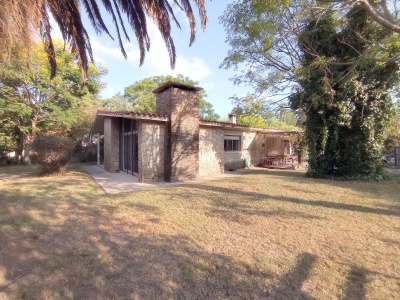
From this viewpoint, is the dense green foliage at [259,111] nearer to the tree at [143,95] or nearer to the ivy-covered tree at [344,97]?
the ivy-covered tree at [344,97]

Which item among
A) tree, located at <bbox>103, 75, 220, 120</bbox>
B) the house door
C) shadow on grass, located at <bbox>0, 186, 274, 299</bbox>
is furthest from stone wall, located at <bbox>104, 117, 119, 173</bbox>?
tree, located at <bbox>103, 75, 220, 120</bbox>

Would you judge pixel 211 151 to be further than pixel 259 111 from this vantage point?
Yes

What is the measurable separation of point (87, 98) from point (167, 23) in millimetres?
18641

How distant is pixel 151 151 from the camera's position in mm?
9844

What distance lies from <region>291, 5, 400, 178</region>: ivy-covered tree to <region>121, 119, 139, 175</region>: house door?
869cm

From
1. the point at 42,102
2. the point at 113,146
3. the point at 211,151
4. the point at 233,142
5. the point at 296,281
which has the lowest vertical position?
the point at 296,281

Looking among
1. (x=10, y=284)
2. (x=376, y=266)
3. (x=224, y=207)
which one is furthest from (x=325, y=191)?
(x=10, y=284)

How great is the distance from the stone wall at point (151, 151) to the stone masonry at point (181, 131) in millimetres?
284

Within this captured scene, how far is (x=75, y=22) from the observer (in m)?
3.72

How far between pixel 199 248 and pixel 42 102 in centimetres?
1960

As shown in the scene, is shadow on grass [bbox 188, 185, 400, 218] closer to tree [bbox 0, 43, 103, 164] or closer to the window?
the window

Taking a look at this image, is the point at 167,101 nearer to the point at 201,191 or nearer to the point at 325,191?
the point at 201,191

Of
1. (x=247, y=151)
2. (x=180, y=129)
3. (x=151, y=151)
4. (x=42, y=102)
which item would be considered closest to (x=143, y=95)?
(x=42, y=102)

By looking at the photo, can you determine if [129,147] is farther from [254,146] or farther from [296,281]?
[296,281]
